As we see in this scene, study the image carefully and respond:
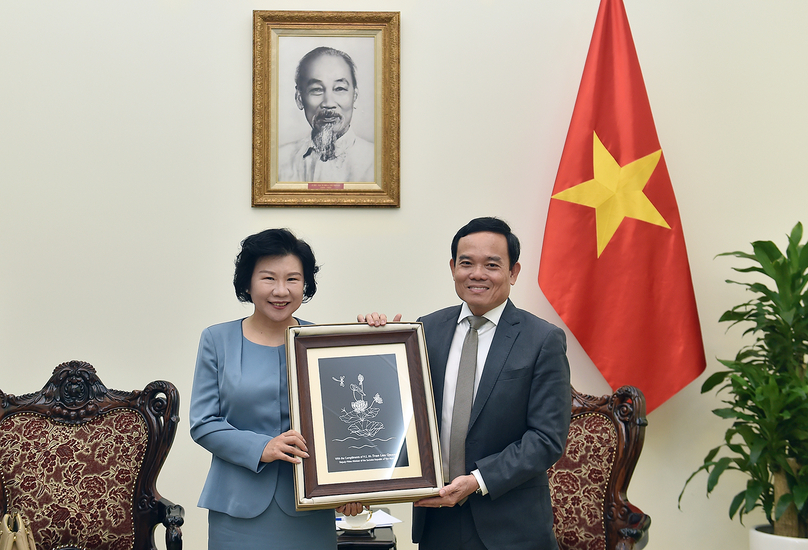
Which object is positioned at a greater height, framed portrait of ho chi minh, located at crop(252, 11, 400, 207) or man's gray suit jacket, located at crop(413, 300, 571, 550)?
framed portrait of ho chi minh, located at crop(252, 11, 400, 207)

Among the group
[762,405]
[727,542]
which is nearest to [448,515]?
[762,405]

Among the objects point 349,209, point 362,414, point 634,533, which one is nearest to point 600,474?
point 634,533

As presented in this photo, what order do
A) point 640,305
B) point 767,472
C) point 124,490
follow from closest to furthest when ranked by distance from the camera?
1. point 124,490
2. point 767,472
3. point 640,305

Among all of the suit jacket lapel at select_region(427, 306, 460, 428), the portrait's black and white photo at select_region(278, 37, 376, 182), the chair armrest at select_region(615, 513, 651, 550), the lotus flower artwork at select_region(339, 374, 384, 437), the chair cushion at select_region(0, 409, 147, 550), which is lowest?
the chair armrest at select_region(615, 513, 651, 550)

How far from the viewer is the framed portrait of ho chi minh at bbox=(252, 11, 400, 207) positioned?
10.0ft

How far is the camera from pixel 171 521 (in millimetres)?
2393

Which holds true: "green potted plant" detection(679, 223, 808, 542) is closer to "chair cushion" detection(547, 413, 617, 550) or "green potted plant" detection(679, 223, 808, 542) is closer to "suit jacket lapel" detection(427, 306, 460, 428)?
"chair cushion" detection(547, 413, 617, 550)

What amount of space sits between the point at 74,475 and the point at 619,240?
2.45 meters

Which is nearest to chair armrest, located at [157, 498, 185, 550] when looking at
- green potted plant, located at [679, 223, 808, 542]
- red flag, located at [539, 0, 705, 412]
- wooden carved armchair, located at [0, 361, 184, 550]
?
wooden carved armchair, located at [0, 361, 184, 550]

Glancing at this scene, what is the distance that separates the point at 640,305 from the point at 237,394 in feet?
6.31

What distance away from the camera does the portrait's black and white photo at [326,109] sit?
3066 millimetres

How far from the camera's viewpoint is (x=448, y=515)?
1.78m

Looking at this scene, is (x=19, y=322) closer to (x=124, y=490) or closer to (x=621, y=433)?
(x=124, y=490)

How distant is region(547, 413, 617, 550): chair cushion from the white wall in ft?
1.57
